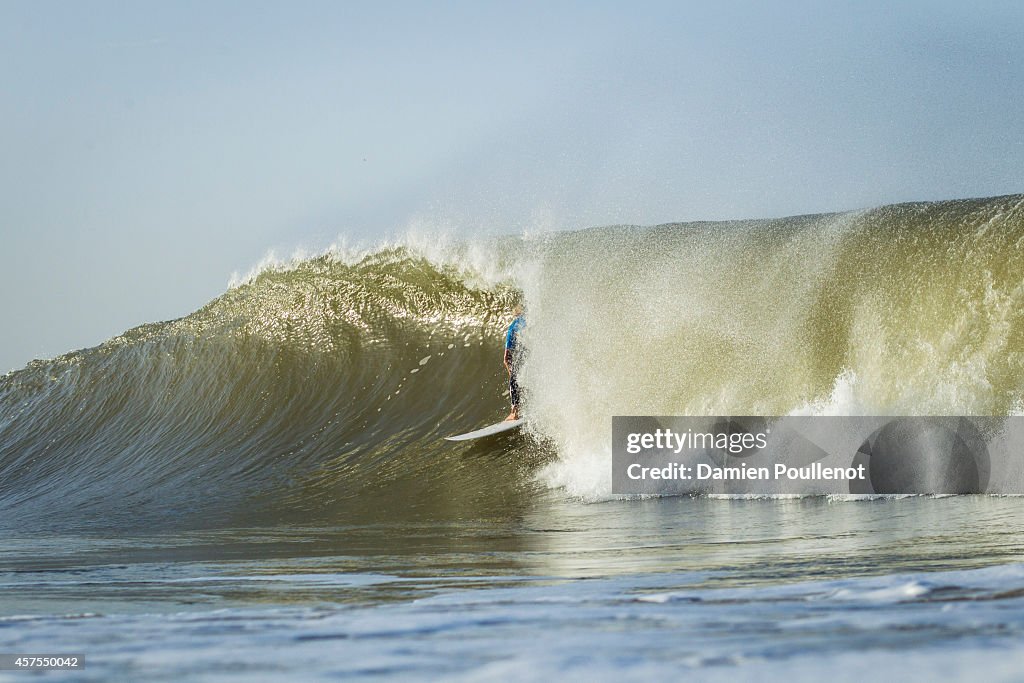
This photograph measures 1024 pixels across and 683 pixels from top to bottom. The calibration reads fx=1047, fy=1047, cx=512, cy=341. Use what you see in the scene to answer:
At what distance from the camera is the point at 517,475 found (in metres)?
8.54

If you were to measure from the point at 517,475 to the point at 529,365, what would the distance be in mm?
1471

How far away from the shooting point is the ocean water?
2832 millimetres

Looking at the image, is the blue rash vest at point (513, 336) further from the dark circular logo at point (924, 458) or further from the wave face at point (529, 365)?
the dark circular logo at point (924, 458)

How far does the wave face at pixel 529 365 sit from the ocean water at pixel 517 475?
35 millimetres

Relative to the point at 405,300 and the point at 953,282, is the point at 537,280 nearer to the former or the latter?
the point at 405,300

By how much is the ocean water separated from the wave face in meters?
0.04

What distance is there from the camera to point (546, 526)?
6223 mm

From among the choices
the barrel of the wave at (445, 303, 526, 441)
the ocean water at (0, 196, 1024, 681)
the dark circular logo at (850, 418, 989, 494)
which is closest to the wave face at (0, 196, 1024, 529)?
the ocean water at (0, 196, 1024, 681)

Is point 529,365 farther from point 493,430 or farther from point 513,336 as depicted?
point 493,430

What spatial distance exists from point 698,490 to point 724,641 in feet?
16.4

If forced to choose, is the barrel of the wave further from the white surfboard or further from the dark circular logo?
the dark circular logo

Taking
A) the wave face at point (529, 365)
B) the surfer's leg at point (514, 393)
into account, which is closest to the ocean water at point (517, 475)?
the wave face at point (529, 365)

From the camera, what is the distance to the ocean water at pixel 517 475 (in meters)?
2.83

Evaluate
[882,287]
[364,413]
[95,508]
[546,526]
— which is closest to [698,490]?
[546,526]
